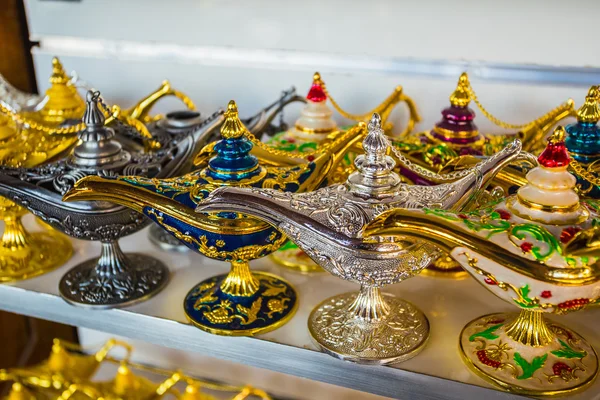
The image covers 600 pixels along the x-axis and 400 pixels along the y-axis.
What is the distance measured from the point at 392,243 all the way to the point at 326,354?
0.14 m

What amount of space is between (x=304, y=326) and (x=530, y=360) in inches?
9.0

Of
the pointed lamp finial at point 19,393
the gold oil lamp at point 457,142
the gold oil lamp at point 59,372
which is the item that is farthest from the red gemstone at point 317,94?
the pointed lamp finial at point 19,393

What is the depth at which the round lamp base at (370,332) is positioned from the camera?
59 cm

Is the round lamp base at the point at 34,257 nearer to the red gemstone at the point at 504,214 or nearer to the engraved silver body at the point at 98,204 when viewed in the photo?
the engraved silver body at the point at 98,204

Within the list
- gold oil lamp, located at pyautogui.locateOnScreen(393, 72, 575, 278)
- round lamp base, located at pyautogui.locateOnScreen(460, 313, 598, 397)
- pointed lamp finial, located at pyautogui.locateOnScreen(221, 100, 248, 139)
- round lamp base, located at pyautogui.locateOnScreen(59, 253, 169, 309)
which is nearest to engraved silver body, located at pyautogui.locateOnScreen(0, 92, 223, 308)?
round lamp base, located at pyautogui.locateOnScreen(59, 253, 169, 309)

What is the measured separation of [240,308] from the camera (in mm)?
666

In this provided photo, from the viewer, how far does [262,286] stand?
28.0 inches

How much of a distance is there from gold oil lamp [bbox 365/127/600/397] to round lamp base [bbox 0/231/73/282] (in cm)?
48

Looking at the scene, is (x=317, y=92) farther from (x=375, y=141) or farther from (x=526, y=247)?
(x=526, y=247)

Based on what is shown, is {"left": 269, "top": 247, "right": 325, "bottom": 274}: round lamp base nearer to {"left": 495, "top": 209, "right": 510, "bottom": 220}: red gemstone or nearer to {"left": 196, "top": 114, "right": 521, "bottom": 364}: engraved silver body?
{"left": 196, "top": 114, "right": 521, "bottom": 364}: engraved silver body

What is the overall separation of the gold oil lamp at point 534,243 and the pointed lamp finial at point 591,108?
16 centimetres

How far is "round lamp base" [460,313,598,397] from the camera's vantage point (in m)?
0.54

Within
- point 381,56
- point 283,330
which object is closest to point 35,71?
point 381,56

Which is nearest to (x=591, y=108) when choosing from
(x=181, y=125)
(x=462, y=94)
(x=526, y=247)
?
(x=462, y=94)
